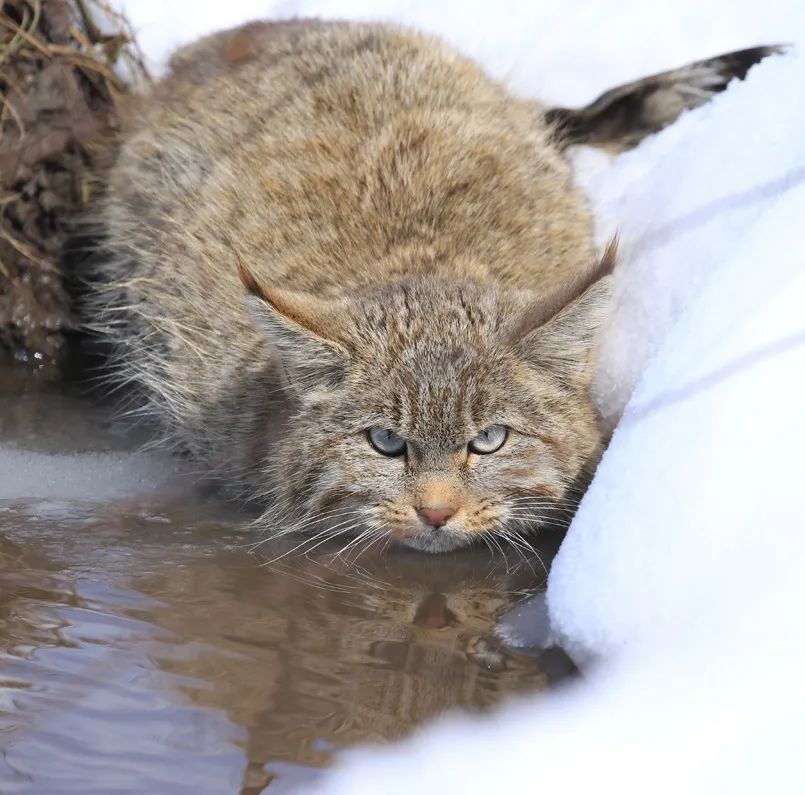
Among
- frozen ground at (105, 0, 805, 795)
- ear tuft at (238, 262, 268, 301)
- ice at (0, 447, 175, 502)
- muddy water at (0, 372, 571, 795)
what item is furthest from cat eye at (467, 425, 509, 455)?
ice at (0, 447, 175, 502)

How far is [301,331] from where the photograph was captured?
326 centimetres

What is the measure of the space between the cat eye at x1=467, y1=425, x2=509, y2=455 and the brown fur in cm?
2

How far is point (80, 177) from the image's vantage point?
196 inches

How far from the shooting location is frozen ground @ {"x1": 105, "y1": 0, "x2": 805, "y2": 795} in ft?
7.23

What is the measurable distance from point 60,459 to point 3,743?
1813 millimetres

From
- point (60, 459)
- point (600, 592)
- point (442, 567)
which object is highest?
point (600, 592)

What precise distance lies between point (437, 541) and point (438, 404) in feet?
1.31

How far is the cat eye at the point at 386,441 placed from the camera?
10.9ft

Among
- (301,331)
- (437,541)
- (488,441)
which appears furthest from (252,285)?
(437,541)

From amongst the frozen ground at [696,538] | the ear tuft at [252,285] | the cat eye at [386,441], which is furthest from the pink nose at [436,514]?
the ear tuft at [252,285]

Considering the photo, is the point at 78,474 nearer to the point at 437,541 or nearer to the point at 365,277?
the point at 365,277

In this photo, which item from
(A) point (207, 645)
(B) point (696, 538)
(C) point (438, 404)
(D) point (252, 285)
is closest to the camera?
(B) point (696, 538)

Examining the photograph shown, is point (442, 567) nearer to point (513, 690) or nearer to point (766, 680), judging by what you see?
point (513, 690)

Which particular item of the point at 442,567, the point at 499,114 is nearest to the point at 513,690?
the point at 442,567
